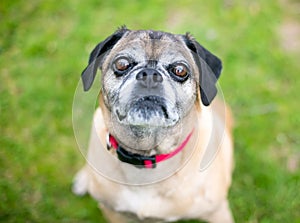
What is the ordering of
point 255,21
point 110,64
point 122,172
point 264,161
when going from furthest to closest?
point 255,21 → point 264,161 → point 122,172 → point 110,64

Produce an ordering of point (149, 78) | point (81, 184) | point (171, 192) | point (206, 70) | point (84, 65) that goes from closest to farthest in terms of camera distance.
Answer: point (149, 78) → point (206, 70) → point (171, 192) → point (81, 184) → point (84, 65)

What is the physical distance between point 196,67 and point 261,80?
217 cm

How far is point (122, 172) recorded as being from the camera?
117 inches

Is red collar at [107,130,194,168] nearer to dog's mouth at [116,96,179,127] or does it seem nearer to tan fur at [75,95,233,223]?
tan fur at [75,95,233,223]

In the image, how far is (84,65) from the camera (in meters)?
→ 4.89

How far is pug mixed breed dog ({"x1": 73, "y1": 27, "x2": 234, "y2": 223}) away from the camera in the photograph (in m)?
2.56

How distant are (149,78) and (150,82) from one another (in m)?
0.02

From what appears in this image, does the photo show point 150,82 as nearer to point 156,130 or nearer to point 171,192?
point 156,130

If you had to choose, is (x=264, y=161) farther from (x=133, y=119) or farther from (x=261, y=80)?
(x=133, y=119)

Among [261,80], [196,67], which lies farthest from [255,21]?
[196,67]

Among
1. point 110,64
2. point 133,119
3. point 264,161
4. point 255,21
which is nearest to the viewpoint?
point 133,119

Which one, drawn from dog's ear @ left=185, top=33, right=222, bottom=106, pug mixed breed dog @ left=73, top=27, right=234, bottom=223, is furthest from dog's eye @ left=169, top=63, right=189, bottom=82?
dog's ear @ left=185, top=33, right=222, bottom=106

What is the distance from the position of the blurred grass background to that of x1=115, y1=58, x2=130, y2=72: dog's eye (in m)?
1.73

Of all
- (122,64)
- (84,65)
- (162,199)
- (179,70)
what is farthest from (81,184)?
(179,70)
